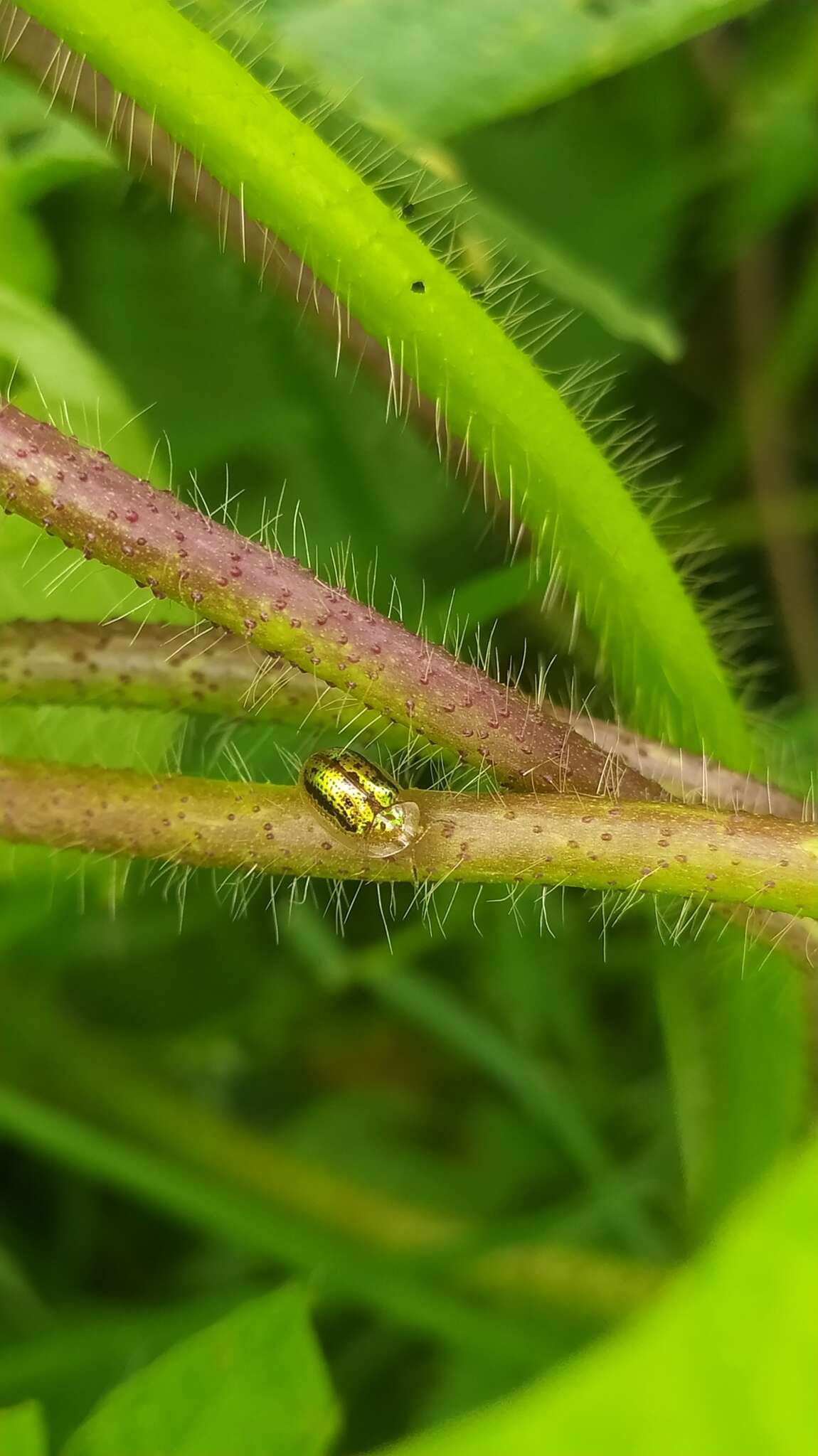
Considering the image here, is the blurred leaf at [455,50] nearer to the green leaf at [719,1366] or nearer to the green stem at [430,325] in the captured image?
the green stem at [430,325]

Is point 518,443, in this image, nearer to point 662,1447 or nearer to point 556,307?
point 662,1447

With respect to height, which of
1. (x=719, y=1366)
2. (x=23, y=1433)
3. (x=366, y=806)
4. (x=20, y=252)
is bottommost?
(x=23, y=1433)

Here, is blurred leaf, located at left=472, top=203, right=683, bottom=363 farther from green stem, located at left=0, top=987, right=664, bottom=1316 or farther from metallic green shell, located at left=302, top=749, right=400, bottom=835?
green stem, located at left=0, top=987, right=664, bottom=1316

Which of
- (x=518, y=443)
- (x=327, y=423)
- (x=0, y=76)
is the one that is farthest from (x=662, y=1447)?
(x=327, y=423)

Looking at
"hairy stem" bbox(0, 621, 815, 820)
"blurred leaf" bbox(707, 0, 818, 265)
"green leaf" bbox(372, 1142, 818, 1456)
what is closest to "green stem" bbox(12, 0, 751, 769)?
"hairy stem" bbox(0, 621, 815, 820)

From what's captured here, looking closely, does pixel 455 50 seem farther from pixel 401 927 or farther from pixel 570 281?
pixel 401 927

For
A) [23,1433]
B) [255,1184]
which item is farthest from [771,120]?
[23,1433]
